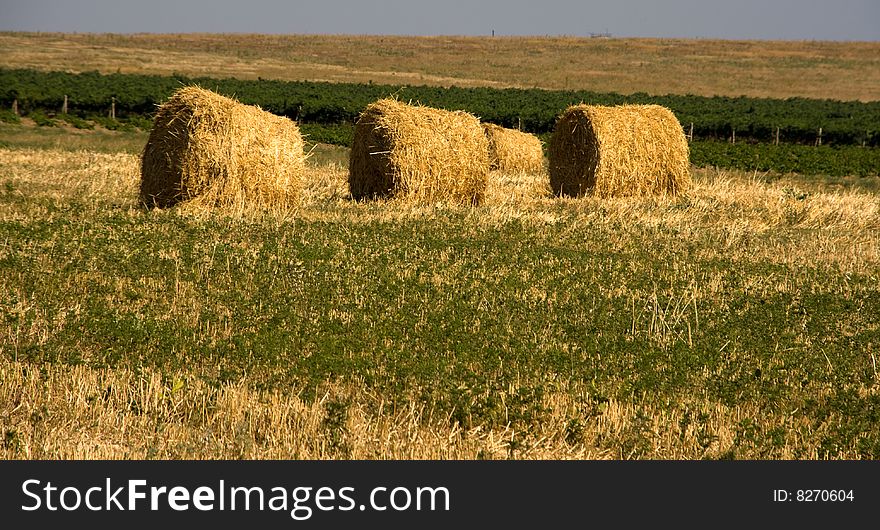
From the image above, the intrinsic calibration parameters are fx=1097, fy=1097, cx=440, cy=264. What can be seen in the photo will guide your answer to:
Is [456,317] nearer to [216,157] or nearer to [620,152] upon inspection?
[216,157]

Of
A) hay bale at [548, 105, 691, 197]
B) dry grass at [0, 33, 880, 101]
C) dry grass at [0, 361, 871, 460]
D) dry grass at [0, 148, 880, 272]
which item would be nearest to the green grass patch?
dry grass at [0, 361, 871, 460]

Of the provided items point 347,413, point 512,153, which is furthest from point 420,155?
point 347,413

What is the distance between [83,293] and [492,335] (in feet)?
12.6

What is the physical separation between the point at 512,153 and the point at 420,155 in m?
8.45

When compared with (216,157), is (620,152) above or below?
above

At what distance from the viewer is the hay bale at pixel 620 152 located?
18953mm

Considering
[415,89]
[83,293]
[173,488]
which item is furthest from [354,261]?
[415,89]

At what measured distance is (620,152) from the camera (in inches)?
749

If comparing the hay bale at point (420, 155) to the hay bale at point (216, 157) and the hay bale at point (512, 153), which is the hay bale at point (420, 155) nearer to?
the hay bale at point (216, 157)

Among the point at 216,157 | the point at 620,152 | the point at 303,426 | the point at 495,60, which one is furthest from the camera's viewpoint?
the point at 495,60

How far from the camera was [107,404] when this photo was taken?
7.11 metres

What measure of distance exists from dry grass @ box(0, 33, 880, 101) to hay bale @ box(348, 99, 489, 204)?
64.3 meters

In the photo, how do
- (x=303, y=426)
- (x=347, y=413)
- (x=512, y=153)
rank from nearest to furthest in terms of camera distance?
1. (x=303, y=426)
2. (x=347, y=413)
3. (x=512, y=153)

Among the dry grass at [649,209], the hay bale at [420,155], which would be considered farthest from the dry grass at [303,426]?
the hay bale at [420,155]
